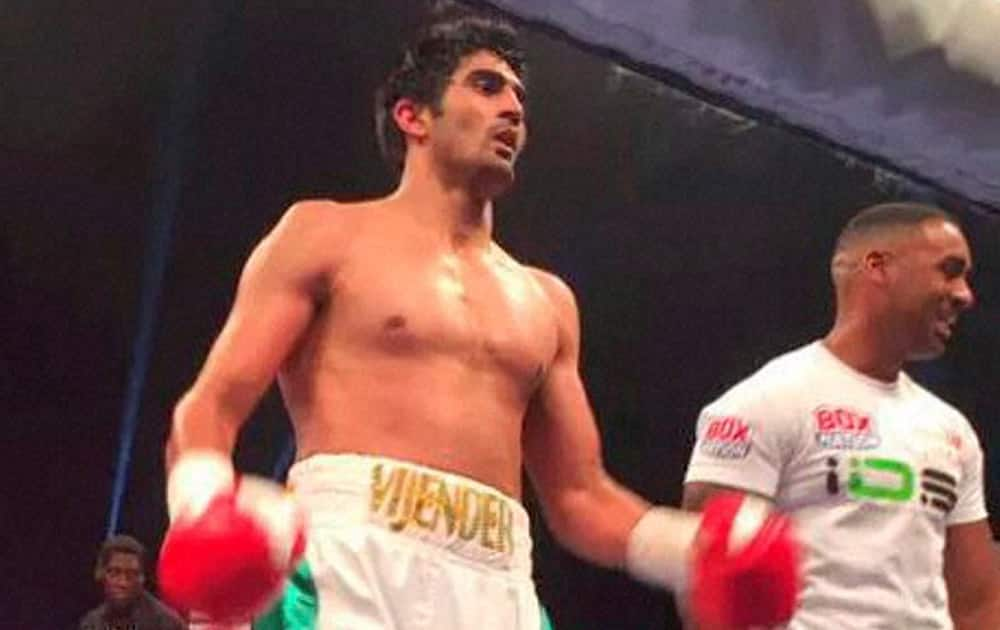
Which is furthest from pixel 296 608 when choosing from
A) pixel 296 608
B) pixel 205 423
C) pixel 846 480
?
pixel 846 480

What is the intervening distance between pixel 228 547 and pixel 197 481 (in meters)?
0.09

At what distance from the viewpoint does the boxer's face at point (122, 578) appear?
167 inches

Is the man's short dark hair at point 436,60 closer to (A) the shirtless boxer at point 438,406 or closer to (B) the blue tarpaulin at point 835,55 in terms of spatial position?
(A) the shirtless boxer at point 438,406

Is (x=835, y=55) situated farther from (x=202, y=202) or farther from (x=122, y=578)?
(x=202, y=202)

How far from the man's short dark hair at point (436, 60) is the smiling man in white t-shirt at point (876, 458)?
56cm

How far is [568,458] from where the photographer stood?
5.95ft

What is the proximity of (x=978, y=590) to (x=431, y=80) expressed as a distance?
40.2 inches

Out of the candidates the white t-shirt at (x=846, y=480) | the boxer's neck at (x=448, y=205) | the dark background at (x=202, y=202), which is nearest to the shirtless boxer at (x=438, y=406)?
the boxer's neck at (x=448, y=205)

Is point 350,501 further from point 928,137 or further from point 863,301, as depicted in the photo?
point 928,137

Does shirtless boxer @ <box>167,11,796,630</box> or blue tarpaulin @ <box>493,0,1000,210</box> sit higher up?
blue tarpaulin @ <box>493,0,1000,210</box>

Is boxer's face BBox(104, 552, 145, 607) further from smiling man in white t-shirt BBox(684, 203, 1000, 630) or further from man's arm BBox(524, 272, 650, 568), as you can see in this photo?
man's arm BBox(524, 272, 650, 568)

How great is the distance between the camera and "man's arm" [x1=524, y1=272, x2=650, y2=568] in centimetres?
176

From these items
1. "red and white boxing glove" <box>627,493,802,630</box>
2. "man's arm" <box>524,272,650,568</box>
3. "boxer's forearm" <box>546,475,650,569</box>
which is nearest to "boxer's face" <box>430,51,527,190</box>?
"man's arm" <box>524,272,650,568</box>

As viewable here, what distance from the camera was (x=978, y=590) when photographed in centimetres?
239
